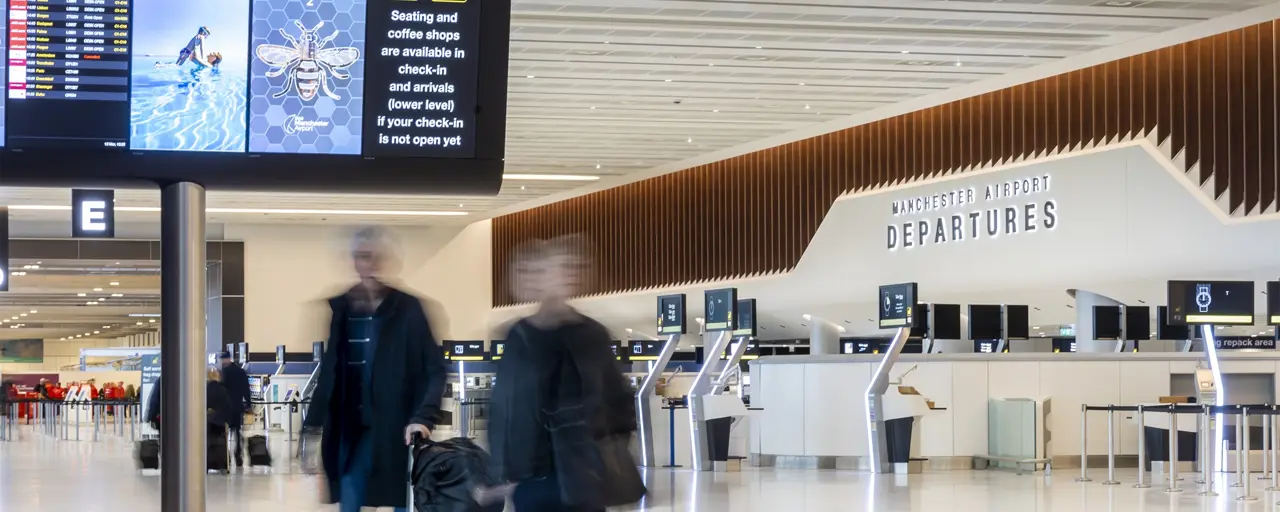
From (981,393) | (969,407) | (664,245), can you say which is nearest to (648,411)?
(969,407)

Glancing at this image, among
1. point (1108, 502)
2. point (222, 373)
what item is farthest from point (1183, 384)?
point (222, 373)

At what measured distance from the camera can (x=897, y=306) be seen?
535 inches

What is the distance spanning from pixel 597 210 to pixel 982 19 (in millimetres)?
16733

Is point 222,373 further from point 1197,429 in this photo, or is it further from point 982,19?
point 1197,429

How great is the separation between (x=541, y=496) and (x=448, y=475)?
72 centimetres

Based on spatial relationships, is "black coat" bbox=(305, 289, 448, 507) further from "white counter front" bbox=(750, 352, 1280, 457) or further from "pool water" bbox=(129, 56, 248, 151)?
"white counter front" bbox=(750, 352, 1280, 457)

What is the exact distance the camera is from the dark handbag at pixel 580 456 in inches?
165

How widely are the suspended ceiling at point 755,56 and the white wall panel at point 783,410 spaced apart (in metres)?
3.20

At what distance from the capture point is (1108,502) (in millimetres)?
9984

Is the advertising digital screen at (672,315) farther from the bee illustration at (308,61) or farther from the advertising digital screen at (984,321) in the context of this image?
the bee illustration at (308,61)

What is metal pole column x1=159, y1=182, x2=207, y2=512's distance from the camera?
4445 millimetres

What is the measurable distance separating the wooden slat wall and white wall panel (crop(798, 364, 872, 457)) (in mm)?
5040

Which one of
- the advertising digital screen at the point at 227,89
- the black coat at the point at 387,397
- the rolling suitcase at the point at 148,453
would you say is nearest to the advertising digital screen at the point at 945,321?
the rolling suitcase at the point at 148,453

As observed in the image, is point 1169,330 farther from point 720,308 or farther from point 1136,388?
point 720,308
